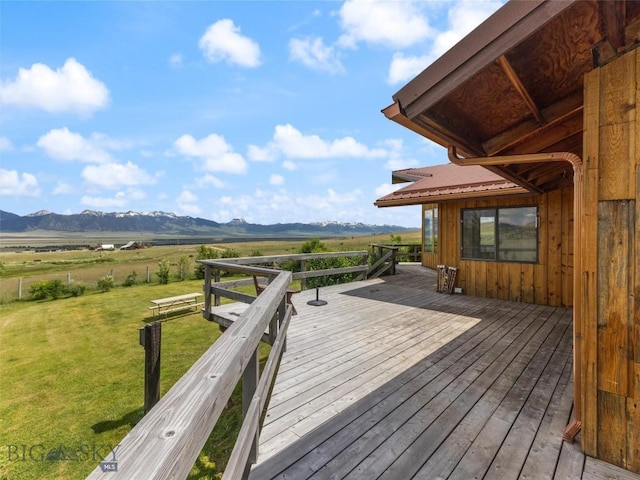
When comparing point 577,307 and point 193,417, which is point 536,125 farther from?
point 193,417

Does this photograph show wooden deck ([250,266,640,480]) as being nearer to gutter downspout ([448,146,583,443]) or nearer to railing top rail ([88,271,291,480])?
gutter downspout ([448,146,583,443])

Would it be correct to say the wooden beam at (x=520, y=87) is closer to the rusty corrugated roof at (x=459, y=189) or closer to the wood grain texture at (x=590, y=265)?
the wood grain texture at (x=590, y=265)

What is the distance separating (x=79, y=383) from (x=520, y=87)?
346 inches

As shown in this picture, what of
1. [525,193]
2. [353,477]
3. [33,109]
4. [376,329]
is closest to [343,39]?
[525,193]

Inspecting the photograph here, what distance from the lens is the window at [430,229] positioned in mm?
11508

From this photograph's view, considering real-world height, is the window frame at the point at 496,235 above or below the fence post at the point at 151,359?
above

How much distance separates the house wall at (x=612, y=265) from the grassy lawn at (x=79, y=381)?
3710 millimetres

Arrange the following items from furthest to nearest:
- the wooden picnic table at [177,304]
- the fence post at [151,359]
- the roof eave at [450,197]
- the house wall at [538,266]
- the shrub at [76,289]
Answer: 1. the shrub at [76,289]
2. the wooden picnic table at [177,304]
3. the roof eave at [450,197]
4. the house wall at [538,266]
5. the fence post at [151,359]

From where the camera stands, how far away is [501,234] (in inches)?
259

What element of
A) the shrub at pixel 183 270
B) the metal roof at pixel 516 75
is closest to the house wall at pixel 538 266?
the metal roof at pixel 516 75

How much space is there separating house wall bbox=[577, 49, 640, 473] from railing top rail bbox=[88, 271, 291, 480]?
219 centimetres

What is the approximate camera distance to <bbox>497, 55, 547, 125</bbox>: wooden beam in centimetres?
205

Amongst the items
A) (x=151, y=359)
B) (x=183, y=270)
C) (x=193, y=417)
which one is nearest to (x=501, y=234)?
(x=151, y=359)

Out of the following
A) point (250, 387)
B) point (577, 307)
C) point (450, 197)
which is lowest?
point (250, 387)
